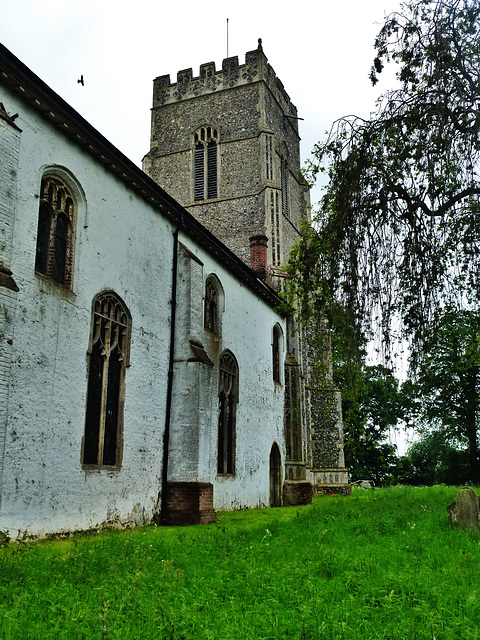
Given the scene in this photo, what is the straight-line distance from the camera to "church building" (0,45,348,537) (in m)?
8.60

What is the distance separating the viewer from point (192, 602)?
4578 millimetres

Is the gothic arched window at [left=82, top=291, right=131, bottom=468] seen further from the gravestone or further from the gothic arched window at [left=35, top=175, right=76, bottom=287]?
the gravestone

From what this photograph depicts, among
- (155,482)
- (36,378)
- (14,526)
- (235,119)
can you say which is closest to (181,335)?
(155,482)

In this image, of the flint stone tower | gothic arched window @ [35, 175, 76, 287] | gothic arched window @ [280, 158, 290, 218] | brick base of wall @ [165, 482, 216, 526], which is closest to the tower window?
the flint stone tower

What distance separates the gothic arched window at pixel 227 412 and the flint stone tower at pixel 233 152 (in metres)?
12.9

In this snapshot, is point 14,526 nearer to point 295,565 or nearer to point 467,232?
point 295,565

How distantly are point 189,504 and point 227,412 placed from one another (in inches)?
185

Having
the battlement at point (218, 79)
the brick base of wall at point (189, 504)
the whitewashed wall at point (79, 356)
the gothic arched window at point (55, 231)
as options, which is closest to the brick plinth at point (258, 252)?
the whitewashed wall at point (79, 356)

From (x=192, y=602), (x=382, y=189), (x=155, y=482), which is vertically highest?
(x=382, y=189)

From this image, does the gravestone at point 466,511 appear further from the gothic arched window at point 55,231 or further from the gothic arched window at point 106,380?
the gothic arched window at point 55,231

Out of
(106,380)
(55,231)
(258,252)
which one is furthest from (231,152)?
(106,380)

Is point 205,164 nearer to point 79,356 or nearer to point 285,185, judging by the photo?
point 285,185

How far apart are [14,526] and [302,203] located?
32.6m

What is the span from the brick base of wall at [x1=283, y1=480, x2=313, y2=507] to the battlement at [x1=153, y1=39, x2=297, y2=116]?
25.2 metres
